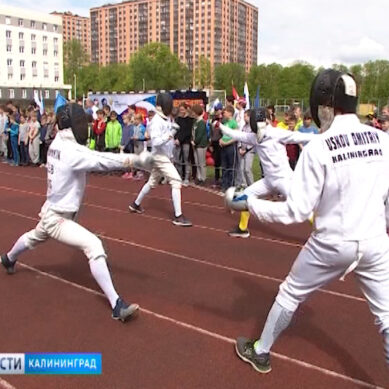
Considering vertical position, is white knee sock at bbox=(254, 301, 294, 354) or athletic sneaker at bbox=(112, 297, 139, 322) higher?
white knee sock at bbox=(254, 301, 294, 354)

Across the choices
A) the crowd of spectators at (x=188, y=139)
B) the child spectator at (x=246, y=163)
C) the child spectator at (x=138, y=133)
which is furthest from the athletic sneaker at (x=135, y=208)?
the child spectator at (x=138, y=133)

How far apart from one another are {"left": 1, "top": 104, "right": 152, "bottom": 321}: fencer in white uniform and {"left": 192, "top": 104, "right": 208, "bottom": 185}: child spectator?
7.52m

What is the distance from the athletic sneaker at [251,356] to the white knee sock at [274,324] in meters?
0.05

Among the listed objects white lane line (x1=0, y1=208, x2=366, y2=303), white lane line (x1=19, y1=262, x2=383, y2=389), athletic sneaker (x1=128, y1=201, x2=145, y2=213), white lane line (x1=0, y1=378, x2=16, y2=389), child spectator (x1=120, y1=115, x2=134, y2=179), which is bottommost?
white lane line (x1=0, y1=378, x2=16, y2=389)

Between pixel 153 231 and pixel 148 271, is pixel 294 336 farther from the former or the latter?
pixel 153 231

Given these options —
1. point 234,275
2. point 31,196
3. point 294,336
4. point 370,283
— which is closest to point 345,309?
point 294,336

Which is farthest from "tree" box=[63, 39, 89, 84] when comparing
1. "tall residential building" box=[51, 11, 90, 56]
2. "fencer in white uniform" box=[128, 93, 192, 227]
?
"fencer in white uniform" box=[128, 93, 192, 227]

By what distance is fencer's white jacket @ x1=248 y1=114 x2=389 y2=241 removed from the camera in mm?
2910

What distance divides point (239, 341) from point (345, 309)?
1455 mm

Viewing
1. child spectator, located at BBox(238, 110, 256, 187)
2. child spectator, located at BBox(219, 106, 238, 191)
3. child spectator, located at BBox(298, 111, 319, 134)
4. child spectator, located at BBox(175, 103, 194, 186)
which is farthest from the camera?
child spectator, located at BBox(175, 103, 194, 186)

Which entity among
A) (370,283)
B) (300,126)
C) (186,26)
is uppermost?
(186,26)

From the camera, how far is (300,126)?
1136 cm

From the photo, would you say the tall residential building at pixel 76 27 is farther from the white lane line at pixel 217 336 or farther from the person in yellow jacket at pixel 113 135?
the white lane line at pixel 217 336

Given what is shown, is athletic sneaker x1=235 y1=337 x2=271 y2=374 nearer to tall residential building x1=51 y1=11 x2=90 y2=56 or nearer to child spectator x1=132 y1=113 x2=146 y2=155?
child spectator x1=132 y1=113 x2=146 y2=155
